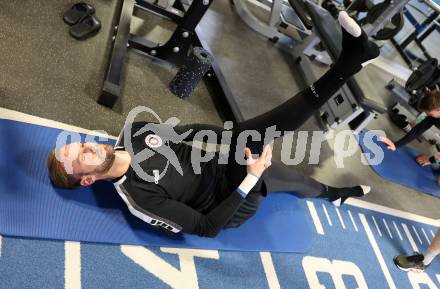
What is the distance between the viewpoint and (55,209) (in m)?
1.87

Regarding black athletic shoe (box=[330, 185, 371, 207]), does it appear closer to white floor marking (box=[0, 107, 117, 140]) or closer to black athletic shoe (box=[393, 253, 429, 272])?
black athletic shoe (box=[393, 253, 429, 272])

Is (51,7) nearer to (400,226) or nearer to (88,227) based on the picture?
(88,227)

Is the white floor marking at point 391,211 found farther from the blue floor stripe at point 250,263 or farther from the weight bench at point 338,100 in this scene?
the weight bench at point 338,100

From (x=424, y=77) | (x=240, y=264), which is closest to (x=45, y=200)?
(x=240, y=264)

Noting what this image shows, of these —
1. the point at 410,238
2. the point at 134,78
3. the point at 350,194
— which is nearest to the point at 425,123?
the point at 410,238

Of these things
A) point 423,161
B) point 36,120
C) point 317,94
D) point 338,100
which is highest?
point 317,94

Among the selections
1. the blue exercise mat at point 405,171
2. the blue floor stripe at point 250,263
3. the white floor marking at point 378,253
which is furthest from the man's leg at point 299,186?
the blue exercise mat at point 405,171

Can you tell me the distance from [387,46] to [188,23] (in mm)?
3667

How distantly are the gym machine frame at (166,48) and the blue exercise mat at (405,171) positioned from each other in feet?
4.78

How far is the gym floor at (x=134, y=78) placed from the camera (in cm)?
239

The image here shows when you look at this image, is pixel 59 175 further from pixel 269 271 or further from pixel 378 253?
pixel 378 253

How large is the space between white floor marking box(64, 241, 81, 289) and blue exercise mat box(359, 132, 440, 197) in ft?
8.64

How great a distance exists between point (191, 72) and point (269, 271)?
137cm

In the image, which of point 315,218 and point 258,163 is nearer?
point 258,163
